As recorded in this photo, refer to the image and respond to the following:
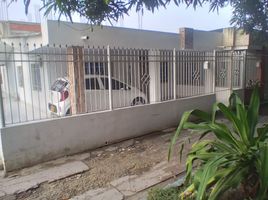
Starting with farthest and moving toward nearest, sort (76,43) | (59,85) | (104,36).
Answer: (104,36) < (76,43) < (59,85)

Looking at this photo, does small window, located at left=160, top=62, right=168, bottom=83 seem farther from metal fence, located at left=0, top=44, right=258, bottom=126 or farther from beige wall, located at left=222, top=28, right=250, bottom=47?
beige wall, located at left=222, top=28, right=250, bottom=47

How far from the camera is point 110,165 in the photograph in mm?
4629

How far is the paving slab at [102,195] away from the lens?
11.5 ft

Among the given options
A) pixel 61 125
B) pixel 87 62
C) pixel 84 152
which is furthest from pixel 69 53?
pixel 84 152

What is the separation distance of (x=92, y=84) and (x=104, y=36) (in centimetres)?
328

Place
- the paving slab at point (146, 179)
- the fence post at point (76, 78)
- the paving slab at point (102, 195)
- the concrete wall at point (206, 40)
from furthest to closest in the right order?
the concrete wall at point (206, 40) → the fence post at point (76, 78) → the paving slab at point (146, 179) → the paving slab at point (102, 195)

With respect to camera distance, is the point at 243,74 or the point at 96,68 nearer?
the point at 96,68

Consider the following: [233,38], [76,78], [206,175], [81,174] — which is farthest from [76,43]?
[233,38]

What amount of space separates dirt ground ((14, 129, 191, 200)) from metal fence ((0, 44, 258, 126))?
1014 millimetres

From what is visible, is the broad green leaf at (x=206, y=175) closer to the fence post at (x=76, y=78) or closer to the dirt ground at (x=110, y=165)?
the dirt ground at (x=110, y=165)

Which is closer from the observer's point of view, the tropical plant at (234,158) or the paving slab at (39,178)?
the tropical plant at (234,158)

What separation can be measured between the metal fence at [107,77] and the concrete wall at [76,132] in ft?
0.82

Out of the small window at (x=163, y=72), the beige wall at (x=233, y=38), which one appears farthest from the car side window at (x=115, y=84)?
the beige wall at (x=233, y=38)

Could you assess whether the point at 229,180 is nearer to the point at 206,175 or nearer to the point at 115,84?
the point at 206,175
